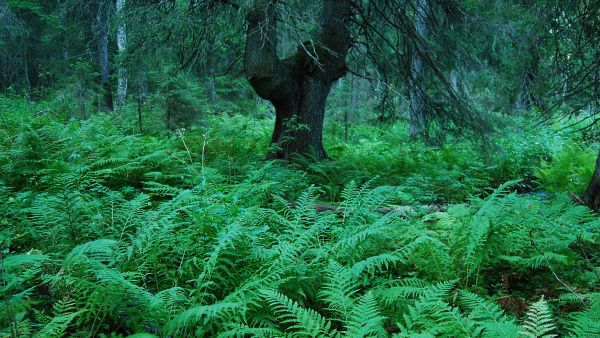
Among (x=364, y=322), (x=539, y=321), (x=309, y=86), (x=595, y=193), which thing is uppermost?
(x=309, y=86)

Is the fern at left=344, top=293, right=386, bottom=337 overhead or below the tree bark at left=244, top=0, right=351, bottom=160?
below

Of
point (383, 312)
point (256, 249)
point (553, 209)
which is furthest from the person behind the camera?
point (553, 209)

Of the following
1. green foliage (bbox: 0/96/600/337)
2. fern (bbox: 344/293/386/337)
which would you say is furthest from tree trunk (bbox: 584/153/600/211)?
fern (bbox: 344/293/386/337)

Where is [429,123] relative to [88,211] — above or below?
above

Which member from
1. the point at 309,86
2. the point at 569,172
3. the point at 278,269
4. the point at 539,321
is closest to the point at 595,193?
the point at 569,172

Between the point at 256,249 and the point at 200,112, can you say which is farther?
the point at 200,112

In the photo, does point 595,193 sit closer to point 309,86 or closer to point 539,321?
point 539,321

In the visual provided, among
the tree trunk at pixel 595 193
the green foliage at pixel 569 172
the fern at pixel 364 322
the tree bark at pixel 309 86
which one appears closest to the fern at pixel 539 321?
the fern at pixel 364 322

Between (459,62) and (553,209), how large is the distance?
464 centimetres

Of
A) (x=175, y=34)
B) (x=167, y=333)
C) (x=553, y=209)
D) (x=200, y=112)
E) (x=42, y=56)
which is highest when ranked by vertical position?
(x=42, y=56)

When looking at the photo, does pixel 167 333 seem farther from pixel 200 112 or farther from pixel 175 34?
pixel 200 112

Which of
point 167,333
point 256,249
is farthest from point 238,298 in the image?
point 256,249

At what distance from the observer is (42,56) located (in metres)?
29.4

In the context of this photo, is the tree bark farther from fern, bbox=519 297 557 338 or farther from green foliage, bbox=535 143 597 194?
fern, bbox=519 297 557 338
